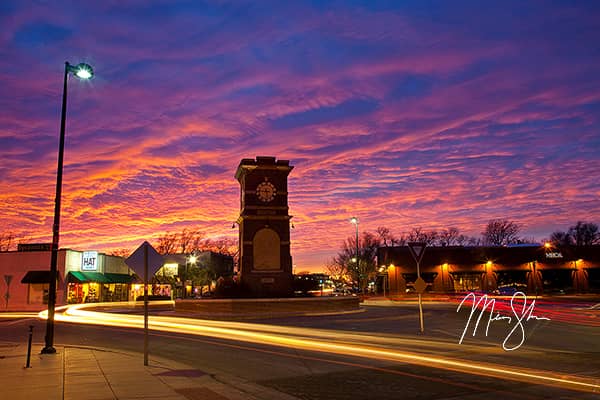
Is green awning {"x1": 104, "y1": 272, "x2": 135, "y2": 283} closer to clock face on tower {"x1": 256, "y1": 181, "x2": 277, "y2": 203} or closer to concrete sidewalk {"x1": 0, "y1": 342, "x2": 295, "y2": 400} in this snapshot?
clock face on tower {"x1": 256, "y1": 181, "x2": 277, "y2": 203}

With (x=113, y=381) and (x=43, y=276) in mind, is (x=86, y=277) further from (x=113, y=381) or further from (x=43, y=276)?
(x=113, y=381)

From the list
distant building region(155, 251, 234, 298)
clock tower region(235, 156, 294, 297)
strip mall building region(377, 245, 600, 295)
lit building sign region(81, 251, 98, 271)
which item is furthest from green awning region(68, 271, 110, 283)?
strip mall building region(377, 245, 600, 295)

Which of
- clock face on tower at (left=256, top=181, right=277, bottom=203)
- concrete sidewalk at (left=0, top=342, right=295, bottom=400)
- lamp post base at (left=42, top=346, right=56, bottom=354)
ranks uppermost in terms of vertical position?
clock face on tower at (left=256, top=181, right=277, bottom=203)

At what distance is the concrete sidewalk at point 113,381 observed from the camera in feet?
29.9

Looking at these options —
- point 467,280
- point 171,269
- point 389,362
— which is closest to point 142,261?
point 389,362

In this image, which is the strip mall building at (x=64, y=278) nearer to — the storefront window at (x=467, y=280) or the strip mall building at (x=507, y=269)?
the strip mall building at (x=507, y=269)

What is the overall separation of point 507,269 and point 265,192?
47.1 metres

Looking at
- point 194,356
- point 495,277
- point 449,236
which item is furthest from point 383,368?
point 449,236

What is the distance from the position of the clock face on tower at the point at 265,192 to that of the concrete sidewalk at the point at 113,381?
2231 centimetres

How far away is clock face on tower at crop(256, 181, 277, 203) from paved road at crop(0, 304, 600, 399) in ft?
48.3

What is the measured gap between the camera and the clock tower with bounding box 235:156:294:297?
35000mm

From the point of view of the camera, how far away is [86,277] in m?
55.9

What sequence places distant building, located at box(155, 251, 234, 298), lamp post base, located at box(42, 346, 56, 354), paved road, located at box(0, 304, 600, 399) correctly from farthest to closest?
1. distant building, located at box(155, 251, 234, 298)
2. lamp post base, located at box(42, 346, 56, 354)
3. paved road, located at box(0, 304, 600, 399)

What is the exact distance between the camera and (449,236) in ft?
403
